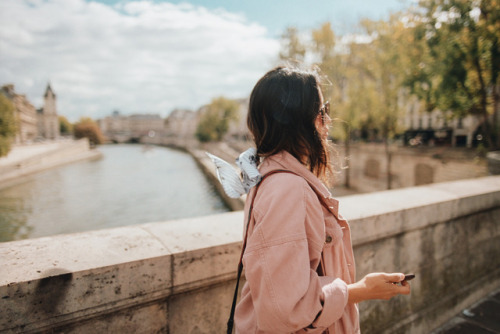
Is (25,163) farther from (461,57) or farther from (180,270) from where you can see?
(180,270)

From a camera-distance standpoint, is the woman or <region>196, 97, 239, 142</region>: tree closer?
the woman

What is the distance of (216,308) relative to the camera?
1.71m

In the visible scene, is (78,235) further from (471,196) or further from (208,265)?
(471,196)

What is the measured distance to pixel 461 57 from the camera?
12.2 m

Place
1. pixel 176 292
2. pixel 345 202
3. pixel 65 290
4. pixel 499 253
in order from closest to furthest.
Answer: pixel 65 290, pixel 176 292, pixel 345 202, pixel 499 253

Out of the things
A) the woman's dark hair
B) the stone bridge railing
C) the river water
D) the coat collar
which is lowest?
the river water

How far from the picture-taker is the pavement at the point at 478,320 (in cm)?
288

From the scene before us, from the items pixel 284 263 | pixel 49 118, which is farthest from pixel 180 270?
pixel 49 118

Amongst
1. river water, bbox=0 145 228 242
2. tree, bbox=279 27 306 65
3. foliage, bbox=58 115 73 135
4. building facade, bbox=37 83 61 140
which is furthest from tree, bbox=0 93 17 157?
foliage, bbox=58 115 73 135

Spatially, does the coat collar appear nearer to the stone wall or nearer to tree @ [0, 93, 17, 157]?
the stone wall

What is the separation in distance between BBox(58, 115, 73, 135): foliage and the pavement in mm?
133626

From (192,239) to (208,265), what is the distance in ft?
0.54

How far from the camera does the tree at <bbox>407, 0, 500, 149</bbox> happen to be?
442 inches

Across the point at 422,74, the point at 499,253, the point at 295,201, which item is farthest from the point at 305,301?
the point at 422,74
